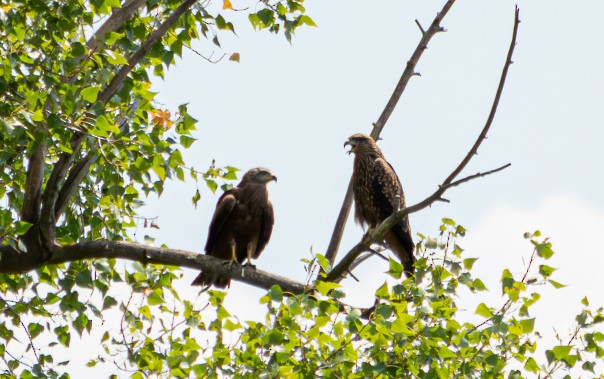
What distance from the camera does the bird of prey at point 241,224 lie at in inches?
274

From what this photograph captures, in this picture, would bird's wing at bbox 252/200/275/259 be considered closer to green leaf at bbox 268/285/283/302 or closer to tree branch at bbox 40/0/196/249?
tree branch at bbox 40/0/196/249

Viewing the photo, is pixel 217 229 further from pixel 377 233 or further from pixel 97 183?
pixel 377 233

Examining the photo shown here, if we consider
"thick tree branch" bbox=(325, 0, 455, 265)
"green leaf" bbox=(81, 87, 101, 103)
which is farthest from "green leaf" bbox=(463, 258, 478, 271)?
"green leaf" bbox=(81, 87, 101, 103)

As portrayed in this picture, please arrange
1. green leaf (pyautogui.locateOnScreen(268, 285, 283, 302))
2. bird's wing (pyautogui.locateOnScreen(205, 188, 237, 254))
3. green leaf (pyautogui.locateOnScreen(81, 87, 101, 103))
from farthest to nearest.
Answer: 1. bird's wing (pyautogui.locateOnScreen(205, 188, 237, 254))
2. green leaf (pyautogui.locateOnScreen(268, 285, 283, 302))
3. green leaf (pyautogui.locateOnScreen(81, 87, 101, 103))

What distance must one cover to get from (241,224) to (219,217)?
162mm

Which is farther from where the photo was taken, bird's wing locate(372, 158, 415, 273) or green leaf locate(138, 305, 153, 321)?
bird's wing locate(372, 158, 415, 273)

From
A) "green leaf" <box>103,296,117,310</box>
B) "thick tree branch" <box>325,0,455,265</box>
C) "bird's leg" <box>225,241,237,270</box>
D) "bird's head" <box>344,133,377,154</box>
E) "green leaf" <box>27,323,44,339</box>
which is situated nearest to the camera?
"green leaf" <box>103,296,117,310</box>

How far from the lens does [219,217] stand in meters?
6.96

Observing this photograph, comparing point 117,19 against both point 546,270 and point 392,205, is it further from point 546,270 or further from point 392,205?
point 392,205

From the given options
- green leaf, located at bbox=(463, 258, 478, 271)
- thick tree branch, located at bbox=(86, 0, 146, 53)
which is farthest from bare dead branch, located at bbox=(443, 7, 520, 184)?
thick tree branch, located at bbox=(86, 0, 146, 53)

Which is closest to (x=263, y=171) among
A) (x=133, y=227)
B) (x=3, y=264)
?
(x=133, y=227)

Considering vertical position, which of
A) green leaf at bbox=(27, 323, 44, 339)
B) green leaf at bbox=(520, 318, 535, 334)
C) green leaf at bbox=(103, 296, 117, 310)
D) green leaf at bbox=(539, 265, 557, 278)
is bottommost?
green leaf at bbox=(520, 318, 535, 334)

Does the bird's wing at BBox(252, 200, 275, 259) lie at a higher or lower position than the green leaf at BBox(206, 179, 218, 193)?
higher

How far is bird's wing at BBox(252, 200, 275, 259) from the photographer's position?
7.05 m
